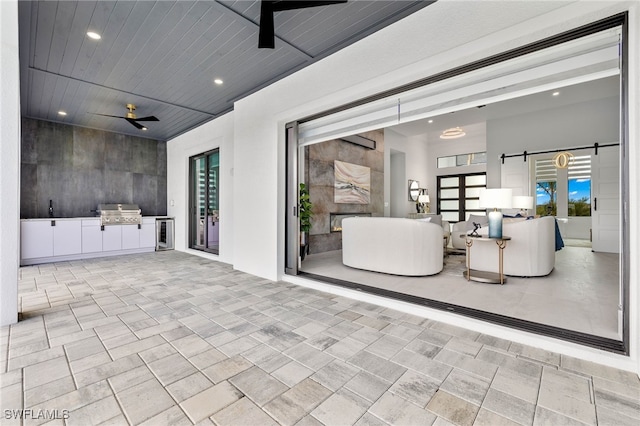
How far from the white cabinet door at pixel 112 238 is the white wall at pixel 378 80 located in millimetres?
3592

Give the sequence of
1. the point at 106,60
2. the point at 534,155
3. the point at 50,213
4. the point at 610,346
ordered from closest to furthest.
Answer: the point at 610,346 → the point at 106,60 → the point at 50,213 → the point at 534,155

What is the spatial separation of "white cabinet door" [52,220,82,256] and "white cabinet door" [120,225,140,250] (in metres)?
0.79

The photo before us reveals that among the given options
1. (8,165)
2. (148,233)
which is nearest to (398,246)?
(8,165)

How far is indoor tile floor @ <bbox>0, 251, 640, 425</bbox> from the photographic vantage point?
1.42m

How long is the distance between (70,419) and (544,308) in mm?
3696

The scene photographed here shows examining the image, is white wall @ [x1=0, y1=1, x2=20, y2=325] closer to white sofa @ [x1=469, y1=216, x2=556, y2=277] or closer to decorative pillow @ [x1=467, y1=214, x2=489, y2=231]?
white sofa @ [x1=469, y1=216, x2=556, y2=277]

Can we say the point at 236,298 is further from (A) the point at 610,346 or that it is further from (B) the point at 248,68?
(A) the point at 610,346

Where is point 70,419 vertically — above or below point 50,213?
below

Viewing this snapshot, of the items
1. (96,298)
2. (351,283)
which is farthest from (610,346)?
(96,298)

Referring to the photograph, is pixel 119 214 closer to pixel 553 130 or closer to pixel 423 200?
pixel 423 200

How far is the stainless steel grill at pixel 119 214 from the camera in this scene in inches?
248

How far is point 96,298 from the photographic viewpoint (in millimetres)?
Result: 3311

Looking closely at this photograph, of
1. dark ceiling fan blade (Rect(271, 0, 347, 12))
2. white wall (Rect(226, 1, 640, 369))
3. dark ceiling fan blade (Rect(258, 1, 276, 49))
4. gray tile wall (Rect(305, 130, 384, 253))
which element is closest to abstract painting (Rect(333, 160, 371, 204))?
gray tile wall (Rect(305, 130, 384, 253))

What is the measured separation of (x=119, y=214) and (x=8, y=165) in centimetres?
435
